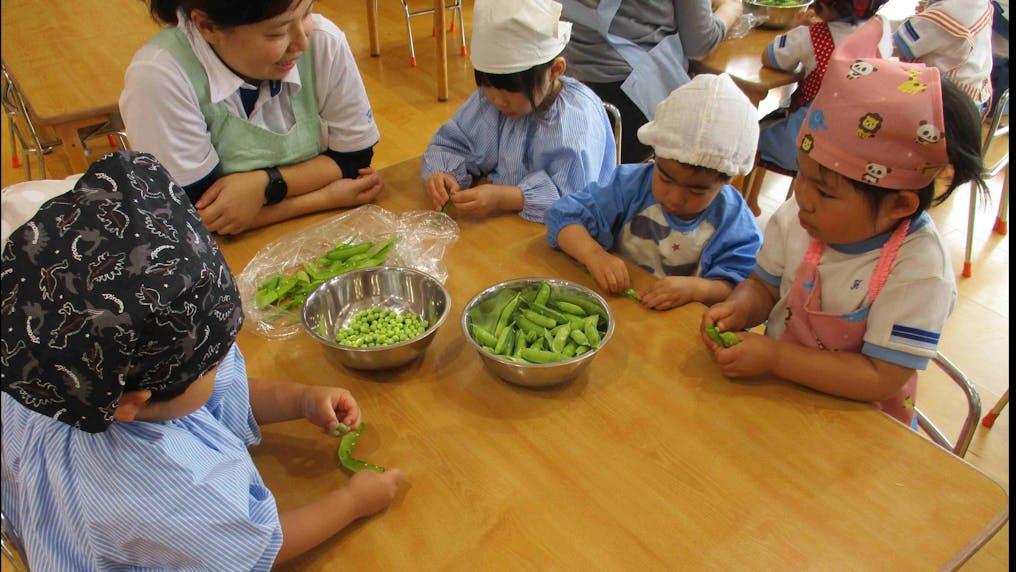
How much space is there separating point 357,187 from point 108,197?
1.05 metres

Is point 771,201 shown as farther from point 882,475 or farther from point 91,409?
point 91,409

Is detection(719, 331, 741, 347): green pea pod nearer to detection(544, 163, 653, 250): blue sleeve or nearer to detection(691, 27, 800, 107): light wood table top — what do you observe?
detection(544, 163, 653, 250): blue sleeve

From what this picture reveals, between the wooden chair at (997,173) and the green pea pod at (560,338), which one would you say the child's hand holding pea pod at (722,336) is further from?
the wooden chair at (997,173)

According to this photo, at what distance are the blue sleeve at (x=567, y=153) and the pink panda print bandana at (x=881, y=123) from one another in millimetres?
690

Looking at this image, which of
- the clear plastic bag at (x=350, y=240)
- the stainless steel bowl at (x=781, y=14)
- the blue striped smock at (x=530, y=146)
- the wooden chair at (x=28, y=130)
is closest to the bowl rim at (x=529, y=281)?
the clear plastic bag at (x=350, y=240)

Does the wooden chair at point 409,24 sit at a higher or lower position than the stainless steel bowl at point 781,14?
lower

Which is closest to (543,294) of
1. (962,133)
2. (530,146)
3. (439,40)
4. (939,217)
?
(530,146)

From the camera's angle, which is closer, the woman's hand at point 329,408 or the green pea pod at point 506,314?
the woman's hand at point 329,408

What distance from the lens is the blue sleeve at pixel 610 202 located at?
1.56 metres

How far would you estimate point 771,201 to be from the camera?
3.43 m

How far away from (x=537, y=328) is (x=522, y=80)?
2.38 feet

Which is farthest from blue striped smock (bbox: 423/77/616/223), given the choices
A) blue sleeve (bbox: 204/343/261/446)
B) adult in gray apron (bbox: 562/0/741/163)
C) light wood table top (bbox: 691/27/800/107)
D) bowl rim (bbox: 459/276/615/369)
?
light wood table top (bbox: 691/27/800/107)

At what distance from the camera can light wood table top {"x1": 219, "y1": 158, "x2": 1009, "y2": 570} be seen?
95 centimetres

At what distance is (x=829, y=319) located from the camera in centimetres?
131
